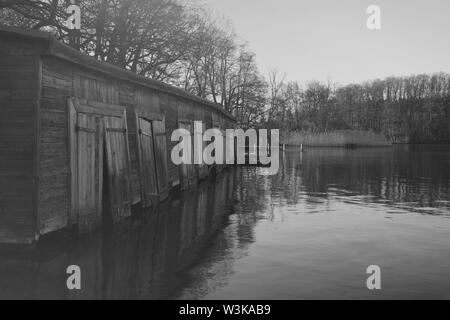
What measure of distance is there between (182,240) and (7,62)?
4588 mm

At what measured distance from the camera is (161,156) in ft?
43.9

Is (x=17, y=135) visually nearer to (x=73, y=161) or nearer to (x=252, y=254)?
(x=73, y=161)

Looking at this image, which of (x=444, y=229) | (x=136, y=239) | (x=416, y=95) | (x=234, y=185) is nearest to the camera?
(x=136, y=239)

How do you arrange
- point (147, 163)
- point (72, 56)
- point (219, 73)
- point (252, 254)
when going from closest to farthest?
point (252, 254)
point (72, 56)
point (147, 163)
point (219, 73)

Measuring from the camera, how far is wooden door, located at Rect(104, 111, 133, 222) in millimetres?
9875

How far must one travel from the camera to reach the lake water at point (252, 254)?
239 inches

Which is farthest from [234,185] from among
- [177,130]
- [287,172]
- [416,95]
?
[416,95]

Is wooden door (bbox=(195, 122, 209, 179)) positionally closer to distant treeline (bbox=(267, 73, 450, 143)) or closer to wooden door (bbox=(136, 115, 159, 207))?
wooden door (bbox=(136, 115, 159, 207))

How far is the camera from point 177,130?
15.9 m

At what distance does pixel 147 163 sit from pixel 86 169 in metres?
3.39

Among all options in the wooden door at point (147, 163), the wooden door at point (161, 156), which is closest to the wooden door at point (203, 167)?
the wooden door at point (161, 156)

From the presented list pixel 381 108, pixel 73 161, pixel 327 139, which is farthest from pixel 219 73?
pixel 381 108

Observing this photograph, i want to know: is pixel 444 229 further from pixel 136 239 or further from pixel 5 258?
pixel 5 258

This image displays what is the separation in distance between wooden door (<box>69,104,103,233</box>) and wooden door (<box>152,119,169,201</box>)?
11.7 feet
